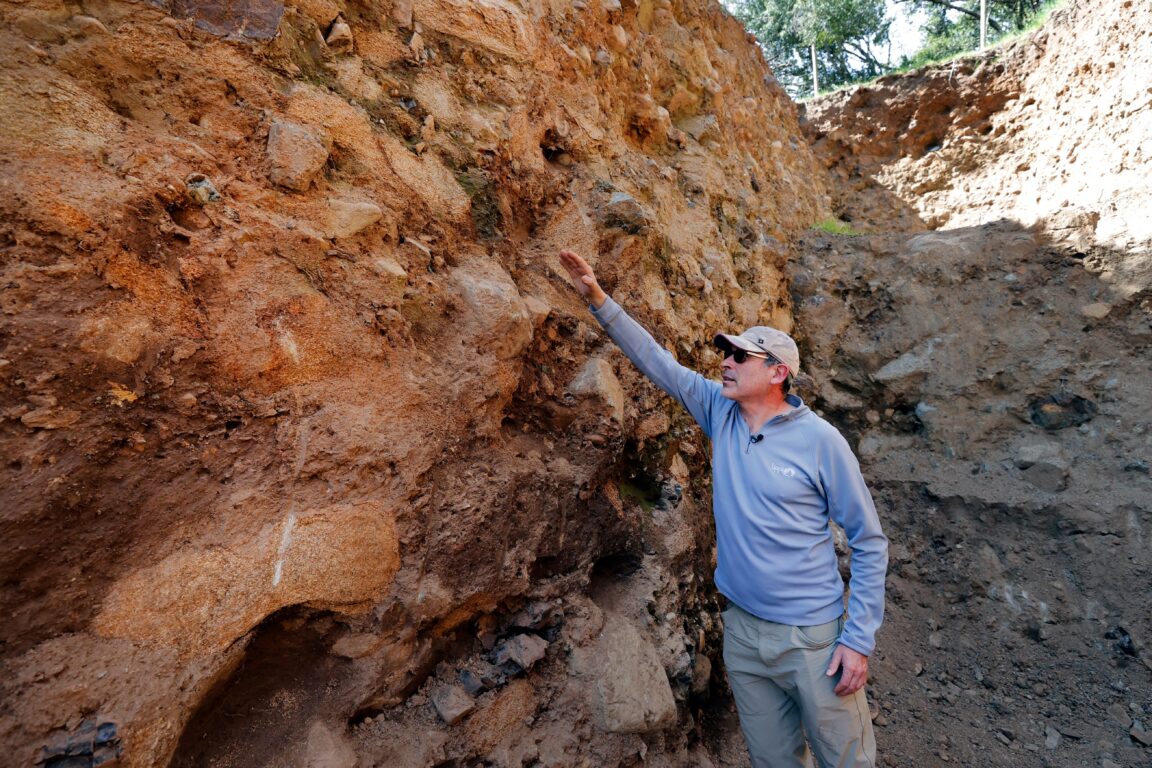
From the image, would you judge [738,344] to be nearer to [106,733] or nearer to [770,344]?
[770,344]

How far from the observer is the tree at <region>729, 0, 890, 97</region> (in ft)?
66.8

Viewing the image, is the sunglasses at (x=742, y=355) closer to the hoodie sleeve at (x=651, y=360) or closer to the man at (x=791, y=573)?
the man at (x=791, y=573)

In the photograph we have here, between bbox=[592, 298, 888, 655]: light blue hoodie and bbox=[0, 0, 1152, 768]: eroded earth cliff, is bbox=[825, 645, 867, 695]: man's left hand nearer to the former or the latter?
bbox=[592, 298, 888, 655]: light blue hoodie

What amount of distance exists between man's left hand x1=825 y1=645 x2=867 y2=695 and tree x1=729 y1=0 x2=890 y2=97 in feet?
70.9

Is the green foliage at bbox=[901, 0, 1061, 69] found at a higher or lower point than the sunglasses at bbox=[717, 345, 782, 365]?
higher

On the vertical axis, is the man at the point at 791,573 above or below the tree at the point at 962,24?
below

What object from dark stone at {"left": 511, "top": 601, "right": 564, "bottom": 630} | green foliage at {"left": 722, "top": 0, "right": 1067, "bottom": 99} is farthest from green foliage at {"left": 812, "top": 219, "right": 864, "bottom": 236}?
green foliage at {"left": 722, "top": 0, "right": 1067, "bottom": 99}

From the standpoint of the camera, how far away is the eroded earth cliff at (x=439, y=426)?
1.36m

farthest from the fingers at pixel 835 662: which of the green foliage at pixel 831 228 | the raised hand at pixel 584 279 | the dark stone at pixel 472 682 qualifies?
the green foliage at pixel 831 228

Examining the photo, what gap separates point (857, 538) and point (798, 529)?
19 cm

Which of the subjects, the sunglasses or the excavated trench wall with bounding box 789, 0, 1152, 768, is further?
the excavated trench wall with bounding box 789, 0, 1152, 768

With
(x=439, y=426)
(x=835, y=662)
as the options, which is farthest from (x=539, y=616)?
(x=835, y=662)

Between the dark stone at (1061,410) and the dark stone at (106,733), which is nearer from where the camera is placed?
the dark stone at (106,733)

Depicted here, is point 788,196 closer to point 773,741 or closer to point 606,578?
point 606,578
